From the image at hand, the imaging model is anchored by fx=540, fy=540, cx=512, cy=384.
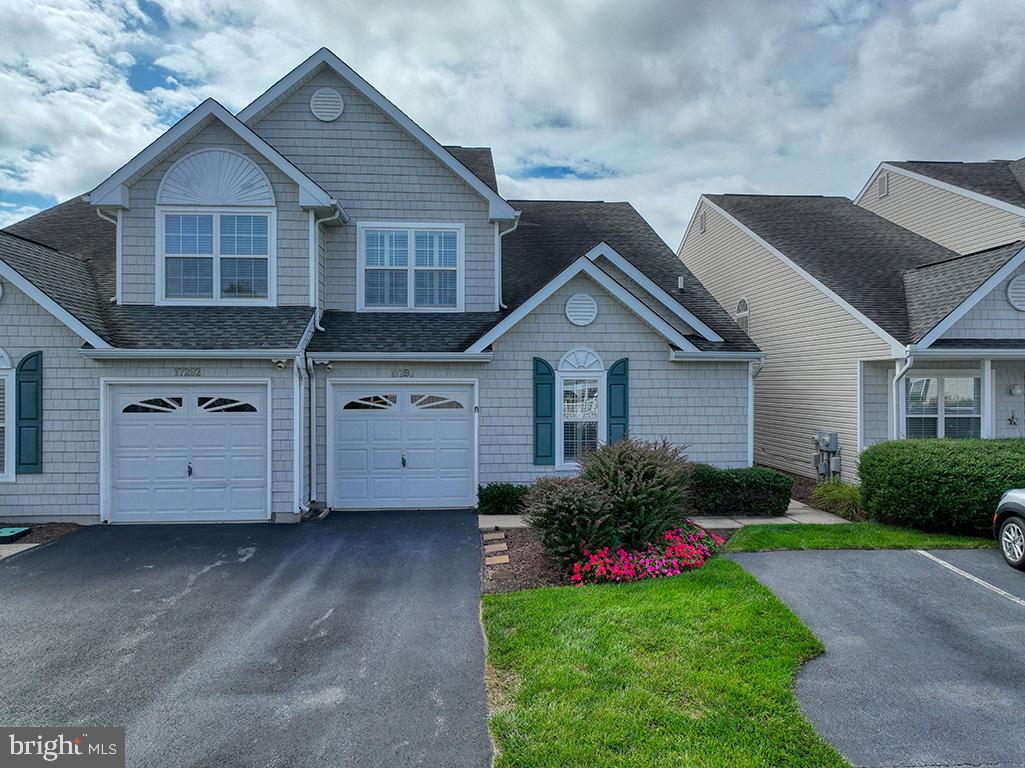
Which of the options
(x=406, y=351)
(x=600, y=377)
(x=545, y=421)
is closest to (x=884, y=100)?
(x=600, y=377)

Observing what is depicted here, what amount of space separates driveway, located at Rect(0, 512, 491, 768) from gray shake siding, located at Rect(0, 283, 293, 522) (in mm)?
1211

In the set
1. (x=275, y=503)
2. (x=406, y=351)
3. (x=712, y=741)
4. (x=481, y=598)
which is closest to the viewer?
(x=712, y=741)

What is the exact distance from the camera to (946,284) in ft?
38.5

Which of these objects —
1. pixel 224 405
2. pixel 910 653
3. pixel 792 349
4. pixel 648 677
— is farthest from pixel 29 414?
pixel 792 349

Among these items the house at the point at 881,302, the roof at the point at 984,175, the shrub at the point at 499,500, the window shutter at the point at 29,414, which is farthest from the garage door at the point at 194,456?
the roof at the point at 984,175

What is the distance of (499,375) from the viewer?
10.7 metres

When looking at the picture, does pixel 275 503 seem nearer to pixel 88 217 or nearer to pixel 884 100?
pixel 88 217

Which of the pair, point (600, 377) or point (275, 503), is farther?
point (600, 377)

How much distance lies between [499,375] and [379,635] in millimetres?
5996

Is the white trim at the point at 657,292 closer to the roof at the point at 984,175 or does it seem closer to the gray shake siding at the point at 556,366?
the gray shake siding at the point at 556,366

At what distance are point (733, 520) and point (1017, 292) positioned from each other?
26.0ft

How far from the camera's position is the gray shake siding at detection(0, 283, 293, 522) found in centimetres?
934

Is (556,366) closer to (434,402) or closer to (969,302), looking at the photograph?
(434,402)

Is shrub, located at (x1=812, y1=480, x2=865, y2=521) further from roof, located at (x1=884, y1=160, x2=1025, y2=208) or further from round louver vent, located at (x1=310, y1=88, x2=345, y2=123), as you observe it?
round louver vent, located at (x1=310, y1=88, x2=345, y2=123)
